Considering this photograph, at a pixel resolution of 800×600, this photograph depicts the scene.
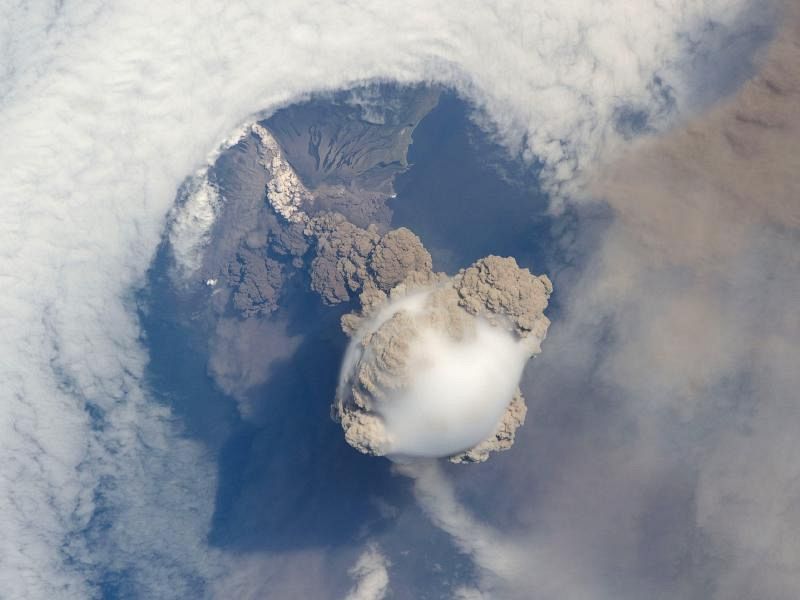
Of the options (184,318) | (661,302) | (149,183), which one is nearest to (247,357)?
(184,318)

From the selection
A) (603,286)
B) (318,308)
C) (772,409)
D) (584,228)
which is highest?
(584,228)

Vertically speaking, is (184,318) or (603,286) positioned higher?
(603,286)

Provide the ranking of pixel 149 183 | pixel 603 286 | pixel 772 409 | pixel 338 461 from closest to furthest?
pixel 772 409
pixel 603 286
pixel 149 183
pixel 338 461

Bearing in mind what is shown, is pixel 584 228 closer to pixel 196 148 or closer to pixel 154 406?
pixel 196 148

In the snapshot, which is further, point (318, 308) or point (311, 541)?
point (311, 541)

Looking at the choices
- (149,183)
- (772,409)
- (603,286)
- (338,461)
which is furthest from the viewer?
(338,461)

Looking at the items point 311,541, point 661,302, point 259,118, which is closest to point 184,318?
point 259,118
